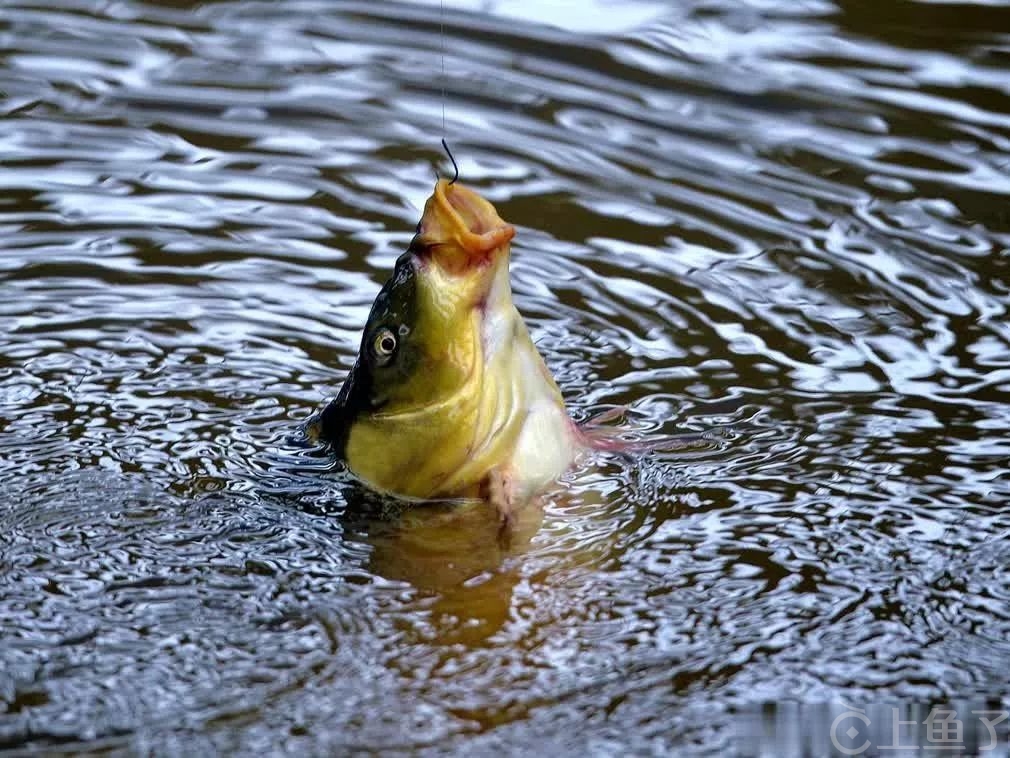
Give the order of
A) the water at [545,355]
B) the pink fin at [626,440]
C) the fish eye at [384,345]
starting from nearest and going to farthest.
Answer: the water at [545,355] → the fish eye at [384,345] → the pink fin at [626,440]

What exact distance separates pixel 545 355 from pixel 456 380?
1087 mm

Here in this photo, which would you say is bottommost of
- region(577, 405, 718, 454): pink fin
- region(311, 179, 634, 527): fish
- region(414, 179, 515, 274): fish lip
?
region(577, 405, 718, 454): pink fin

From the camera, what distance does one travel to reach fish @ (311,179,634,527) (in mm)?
3730

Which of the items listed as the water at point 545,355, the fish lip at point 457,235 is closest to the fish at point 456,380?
the fish lip at point 457,235

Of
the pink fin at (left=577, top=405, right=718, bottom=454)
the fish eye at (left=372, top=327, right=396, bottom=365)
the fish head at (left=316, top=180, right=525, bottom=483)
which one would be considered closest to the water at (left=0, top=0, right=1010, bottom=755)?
the pink fin at (left=577, top=405, right=718, bottom=454)

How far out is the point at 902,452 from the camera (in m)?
4.24

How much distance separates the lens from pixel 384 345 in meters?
3.81

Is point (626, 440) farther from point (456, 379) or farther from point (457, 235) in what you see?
point (457, 235)

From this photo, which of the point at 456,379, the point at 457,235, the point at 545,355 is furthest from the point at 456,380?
the point at 545,355

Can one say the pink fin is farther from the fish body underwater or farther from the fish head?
the fish head

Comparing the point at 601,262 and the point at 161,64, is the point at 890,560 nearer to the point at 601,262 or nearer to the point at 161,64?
the point at 601,262

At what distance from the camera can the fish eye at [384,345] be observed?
12.5 feet

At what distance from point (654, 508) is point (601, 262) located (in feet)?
5.45

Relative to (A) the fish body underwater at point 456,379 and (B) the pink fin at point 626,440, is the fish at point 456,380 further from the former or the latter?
(B) the pink fin at point 626,440
